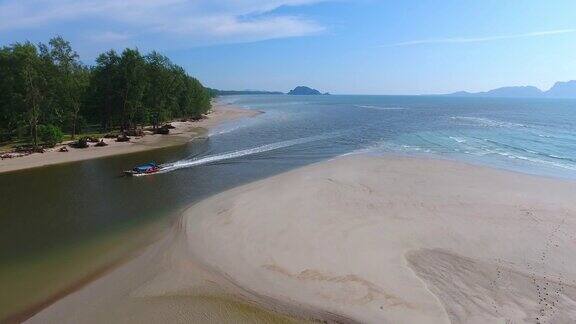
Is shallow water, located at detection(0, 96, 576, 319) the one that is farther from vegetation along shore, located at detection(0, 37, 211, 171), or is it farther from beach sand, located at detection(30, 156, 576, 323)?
vegetation along shore, located at detection(0, 37, 211, 171)

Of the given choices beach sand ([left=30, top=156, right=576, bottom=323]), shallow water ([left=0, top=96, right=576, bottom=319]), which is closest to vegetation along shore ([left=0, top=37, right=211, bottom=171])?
shallow water ([left=0, top=96, right=576, bottom=319])

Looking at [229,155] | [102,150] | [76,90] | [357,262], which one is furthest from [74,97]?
[357,262]

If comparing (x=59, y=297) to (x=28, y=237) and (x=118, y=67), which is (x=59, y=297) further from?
(x=118, y=67)

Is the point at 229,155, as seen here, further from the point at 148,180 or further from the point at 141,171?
the point at 148,180

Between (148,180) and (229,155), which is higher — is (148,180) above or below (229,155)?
below

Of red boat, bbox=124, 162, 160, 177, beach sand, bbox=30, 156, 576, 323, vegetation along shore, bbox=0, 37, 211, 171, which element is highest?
vegetation along shore, bbox=0, 37, 211, 171

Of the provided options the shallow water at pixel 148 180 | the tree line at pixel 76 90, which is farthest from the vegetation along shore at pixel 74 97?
the shallow water at pixel 148 180

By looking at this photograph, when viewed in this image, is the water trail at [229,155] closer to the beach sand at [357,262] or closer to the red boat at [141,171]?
the red boat at [141,171]
